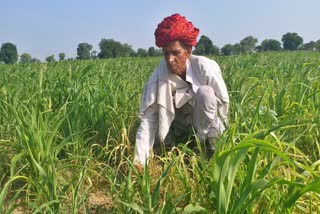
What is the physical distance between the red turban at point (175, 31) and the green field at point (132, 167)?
51cm

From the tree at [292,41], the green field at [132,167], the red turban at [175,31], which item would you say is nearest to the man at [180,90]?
the red turban at [175,31]

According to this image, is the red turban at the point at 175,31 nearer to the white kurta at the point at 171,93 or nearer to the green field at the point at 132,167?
the white kurta at the point at 171,93

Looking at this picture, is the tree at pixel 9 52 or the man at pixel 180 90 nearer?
the man at pixel 180 90

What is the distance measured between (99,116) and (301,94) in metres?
1.25

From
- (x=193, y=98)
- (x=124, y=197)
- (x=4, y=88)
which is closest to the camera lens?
(x=124, y=197)

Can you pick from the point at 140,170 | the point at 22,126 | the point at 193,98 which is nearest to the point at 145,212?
the point at 140,170

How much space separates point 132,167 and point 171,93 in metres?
0.92

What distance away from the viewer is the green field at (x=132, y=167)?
1.32 m

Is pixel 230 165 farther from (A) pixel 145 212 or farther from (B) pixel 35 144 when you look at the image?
(B) pixel 35 144

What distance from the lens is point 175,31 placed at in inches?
86.4

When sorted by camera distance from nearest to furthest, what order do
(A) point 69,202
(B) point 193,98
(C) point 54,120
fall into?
(A) point 69,202 → (C) point 54,120 → (B) point 193,98

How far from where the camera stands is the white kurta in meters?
2.27

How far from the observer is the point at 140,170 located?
6.11ft

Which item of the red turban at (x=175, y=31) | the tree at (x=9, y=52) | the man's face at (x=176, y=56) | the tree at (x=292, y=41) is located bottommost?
the tree at (x=9, y=52)
